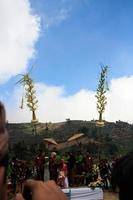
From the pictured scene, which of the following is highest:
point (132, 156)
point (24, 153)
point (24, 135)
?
point (24, 135)

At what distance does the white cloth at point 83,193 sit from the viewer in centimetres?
2383

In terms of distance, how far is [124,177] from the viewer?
193 centimetres

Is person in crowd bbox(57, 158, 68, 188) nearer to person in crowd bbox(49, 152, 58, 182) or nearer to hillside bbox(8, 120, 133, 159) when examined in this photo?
person in crowd bbox(49, 152, 58, 182)

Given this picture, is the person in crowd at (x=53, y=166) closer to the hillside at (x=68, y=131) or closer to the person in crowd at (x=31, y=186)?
the person in crowd at (x=31, y=186)

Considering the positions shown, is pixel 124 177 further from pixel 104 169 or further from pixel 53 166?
pixel 104 169

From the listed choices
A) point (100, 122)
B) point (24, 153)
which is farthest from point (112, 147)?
point (100, 122)

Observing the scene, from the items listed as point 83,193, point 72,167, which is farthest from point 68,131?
point 83,193

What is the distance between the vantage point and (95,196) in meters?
26.2

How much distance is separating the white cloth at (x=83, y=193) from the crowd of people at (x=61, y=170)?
3384 mm

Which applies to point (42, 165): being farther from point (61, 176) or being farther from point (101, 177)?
point (101, 177)

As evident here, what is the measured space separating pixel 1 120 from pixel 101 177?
31.6m

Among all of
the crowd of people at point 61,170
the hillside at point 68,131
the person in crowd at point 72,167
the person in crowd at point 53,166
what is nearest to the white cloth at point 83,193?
the crowd of people at point 61,170

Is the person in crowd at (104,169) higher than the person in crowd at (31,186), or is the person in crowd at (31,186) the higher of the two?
the person in crowd at (104,169)

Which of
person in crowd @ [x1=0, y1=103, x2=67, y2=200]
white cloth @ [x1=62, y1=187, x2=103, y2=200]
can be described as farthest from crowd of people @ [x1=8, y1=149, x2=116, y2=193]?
person in crowd @ [x1=0, y1=103, x2=67, y2=200]
